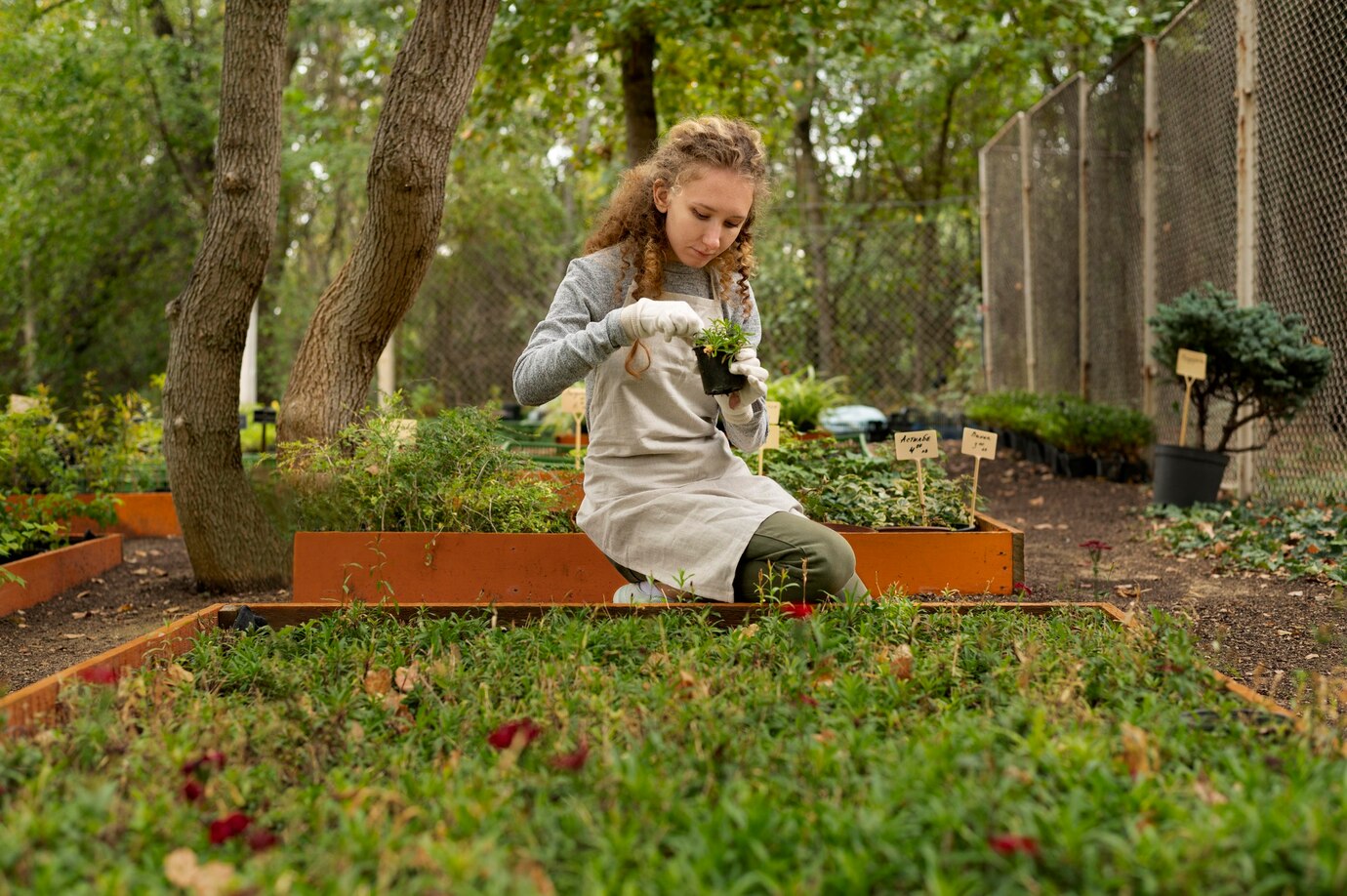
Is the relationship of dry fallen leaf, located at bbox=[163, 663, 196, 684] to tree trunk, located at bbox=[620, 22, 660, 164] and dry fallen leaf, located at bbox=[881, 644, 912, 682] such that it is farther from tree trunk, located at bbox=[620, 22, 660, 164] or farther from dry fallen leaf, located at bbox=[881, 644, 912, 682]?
tree trunk, located at bbox=[620, 22, 660, 164]

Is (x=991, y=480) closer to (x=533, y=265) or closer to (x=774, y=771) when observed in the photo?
(x=533, y=265)

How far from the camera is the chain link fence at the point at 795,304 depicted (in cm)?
1197

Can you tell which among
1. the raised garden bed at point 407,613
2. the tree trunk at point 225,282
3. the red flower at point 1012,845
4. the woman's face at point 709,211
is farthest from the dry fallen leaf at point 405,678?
the tree trunk at point 225,282

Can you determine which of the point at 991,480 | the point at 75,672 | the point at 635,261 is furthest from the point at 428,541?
the point at 991,480

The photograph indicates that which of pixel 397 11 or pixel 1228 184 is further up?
pixel 397 11

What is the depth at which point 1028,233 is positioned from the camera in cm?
1008

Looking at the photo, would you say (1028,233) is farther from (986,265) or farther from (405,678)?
(405,678)

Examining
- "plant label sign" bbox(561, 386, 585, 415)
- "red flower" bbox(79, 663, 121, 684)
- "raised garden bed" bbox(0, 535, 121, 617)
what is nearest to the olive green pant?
"red flower" bbox(79, 663, 121, 684)

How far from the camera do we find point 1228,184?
639 centimetres

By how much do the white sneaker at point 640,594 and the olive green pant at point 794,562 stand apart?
0.21m

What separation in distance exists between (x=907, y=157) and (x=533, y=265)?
540 centimetres

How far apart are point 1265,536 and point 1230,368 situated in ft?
3.70

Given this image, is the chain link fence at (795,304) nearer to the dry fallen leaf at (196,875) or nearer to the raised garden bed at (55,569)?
the raised garden bed at (55,569)

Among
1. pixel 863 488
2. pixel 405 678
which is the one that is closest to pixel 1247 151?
pixel 863 488
